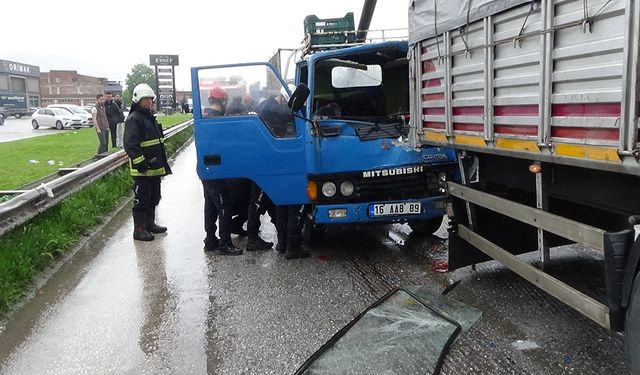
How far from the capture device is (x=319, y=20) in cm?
873

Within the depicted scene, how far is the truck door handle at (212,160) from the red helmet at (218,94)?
0.66 meters

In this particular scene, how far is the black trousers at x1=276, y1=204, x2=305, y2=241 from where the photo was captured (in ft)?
19.8

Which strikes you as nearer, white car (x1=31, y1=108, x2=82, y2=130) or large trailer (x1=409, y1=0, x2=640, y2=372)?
large trailer (x1=409, y1=0, x2=640, y2=372)

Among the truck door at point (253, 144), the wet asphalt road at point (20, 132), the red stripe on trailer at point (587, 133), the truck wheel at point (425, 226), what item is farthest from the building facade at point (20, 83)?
the red stripe on trailer at point (587, 133)

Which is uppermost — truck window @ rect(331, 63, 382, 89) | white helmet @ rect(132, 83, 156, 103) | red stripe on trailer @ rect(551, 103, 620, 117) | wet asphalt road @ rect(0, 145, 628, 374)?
truck window @ rect(331, 63, 382, 89)

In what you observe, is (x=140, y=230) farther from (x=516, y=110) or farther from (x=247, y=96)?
(x=516, y=110)

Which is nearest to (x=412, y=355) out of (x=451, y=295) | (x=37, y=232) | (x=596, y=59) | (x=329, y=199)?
(x=451, y=295)

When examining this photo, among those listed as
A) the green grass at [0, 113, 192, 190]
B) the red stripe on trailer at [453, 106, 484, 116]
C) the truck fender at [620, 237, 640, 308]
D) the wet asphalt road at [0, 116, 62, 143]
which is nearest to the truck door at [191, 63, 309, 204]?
the red stripe on trailer at [453, 106, 484, 116]

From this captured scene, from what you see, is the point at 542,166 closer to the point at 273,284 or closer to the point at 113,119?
the point at 273,284

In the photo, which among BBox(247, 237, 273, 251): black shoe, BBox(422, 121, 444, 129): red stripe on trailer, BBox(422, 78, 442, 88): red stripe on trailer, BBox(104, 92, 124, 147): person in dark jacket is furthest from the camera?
BBox(104, 92, 124, 147): person in dark jacket

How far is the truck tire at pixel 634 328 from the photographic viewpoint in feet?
8.49

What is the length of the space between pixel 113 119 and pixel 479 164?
40.1ft

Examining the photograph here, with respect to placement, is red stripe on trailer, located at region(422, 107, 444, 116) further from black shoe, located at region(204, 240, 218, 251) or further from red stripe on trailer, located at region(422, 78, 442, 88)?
black shoe, located at region(204, 240, 218, 251)

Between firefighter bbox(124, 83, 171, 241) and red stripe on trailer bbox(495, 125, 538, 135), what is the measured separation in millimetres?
4770
